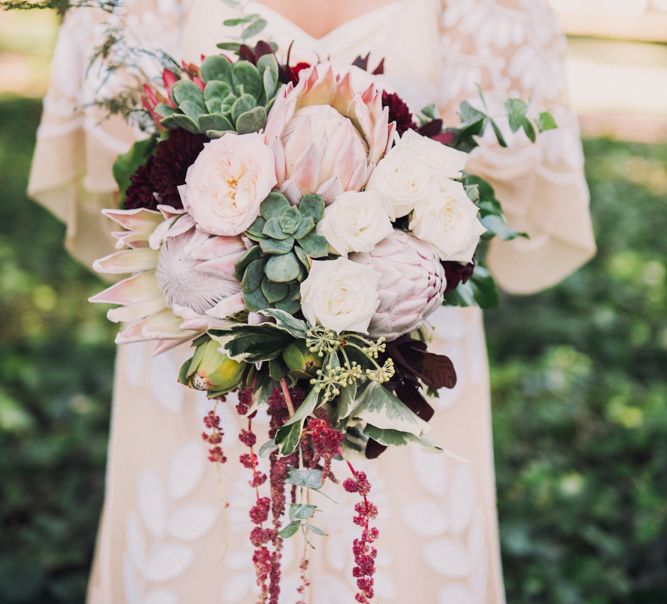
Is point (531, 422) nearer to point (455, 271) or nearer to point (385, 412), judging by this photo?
point (455, 271)

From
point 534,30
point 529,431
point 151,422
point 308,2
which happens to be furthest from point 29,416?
point 534,30

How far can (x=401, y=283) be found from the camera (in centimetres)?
111

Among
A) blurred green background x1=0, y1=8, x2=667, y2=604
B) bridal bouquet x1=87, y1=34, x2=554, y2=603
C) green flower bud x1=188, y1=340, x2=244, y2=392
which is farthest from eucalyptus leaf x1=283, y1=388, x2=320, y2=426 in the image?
blurred green background x1=0, y1=8, x2=667, y2=604

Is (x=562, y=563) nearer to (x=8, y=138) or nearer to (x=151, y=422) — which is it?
(x=151, y=422)

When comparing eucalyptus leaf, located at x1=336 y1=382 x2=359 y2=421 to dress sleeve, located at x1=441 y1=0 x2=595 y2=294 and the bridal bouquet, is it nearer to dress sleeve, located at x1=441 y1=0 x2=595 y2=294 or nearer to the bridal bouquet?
the bridal bouquet

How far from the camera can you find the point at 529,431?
3156mm

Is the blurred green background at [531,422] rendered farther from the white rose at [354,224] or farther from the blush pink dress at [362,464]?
the white rose at [354,224]

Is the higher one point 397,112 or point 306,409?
point 397,112

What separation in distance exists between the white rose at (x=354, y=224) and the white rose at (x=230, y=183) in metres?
0.09

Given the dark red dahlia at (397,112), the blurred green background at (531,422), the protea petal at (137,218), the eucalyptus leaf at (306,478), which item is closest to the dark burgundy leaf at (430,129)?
the dark red dahlia at (397,112)

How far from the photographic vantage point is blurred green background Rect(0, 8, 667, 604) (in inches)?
101

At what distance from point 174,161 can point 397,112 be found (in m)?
0.32

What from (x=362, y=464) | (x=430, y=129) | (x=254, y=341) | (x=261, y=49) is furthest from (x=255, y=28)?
(x=362, y=464)

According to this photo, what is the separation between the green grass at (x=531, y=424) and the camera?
2551 millimetres
